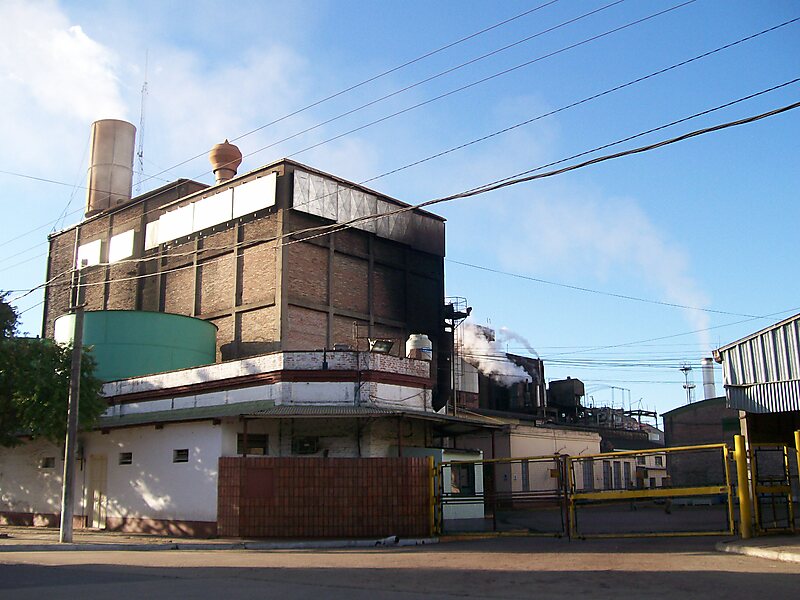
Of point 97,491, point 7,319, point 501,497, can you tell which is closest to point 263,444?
point 97,491

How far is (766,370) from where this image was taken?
661 inches

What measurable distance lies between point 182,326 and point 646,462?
3874 centimetres

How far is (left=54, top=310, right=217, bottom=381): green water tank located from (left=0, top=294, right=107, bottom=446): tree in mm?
6780

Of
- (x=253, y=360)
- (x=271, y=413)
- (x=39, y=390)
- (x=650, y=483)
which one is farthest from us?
(x=650, y=483)

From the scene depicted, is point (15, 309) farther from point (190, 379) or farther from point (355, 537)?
point (355, 537)

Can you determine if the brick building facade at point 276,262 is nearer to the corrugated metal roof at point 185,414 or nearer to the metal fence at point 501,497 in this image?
the metal fence at point 501,497

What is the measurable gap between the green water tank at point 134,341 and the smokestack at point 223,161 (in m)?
13.9

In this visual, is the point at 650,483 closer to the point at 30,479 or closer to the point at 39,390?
the point at 30,479

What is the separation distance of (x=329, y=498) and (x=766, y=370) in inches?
435

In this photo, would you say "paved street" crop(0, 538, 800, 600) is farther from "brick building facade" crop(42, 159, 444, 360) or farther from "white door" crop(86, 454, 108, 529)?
"brick building facade" crop(42, 159, 444, 360)

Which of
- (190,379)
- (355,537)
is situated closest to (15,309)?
(190,379)

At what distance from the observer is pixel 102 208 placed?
53.2 m

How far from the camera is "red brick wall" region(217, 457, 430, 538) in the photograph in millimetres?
21062

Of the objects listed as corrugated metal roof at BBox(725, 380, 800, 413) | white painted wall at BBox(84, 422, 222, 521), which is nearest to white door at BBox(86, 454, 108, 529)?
white painted wall at BBox(84, 422, 222, 521)
